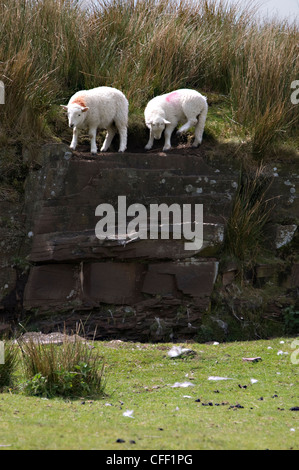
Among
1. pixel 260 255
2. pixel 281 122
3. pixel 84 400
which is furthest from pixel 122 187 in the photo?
pixel 84 400

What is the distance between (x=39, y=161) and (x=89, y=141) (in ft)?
3.78

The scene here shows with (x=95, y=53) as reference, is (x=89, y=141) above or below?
below

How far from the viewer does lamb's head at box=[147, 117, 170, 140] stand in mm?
10484

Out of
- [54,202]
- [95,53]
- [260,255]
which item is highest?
[95,53]

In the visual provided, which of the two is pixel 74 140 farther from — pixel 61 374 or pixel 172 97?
pixel 61 374

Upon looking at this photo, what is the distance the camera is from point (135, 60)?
1255 centimetres

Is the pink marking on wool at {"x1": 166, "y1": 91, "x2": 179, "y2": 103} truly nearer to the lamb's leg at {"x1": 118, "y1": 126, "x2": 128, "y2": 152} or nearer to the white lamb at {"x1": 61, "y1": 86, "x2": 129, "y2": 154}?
the white lamb at {"x1": 61, "y1": 86, "x2": 129, "y2": 154}

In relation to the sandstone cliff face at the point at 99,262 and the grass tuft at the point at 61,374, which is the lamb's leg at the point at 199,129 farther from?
the grass tuft at the point at 61,374

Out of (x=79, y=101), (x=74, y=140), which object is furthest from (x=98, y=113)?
(x=74, y=140)

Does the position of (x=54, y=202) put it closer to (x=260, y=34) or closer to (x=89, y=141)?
(x=89, y=141)

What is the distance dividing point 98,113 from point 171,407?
5374 millimetres

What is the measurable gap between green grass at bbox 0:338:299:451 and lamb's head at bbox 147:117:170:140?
352cm
